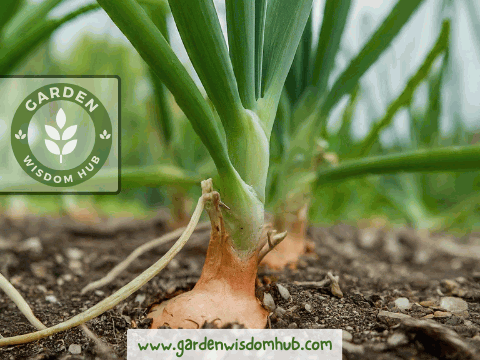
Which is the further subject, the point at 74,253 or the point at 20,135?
the point at 74,253

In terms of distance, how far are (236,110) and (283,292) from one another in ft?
0.78

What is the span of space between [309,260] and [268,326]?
372 millimetres

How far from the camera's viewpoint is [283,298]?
1.71 feet

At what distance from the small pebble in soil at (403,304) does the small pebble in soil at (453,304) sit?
5 centimetres

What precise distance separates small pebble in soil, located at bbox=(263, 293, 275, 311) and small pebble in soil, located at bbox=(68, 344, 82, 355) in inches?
8.4

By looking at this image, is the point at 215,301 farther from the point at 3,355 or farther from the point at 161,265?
the point at 3,355

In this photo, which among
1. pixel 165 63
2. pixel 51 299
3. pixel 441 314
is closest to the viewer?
pixel 165 63

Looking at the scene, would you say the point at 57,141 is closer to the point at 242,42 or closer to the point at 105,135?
the point at 105,135

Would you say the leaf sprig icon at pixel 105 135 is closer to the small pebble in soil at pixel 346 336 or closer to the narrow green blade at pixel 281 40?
the narrow green blade at pixel 281 40

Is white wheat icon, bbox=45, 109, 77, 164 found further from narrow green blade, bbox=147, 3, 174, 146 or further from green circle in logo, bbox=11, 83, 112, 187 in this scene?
narrow green blade, bbox=147, 3, 174, 146

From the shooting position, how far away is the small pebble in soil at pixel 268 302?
499 millimetres

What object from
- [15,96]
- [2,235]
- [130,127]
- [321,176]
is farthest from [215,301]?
[130,127]

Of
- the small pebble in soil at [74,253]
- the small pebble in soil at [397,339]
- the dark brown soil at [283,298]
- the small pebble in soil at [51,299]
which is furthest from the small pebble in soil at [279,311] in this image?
the small pebble in soil at [74,253]

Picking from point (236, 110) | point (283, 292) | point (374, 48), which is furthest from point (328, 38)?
point (283, 292)
